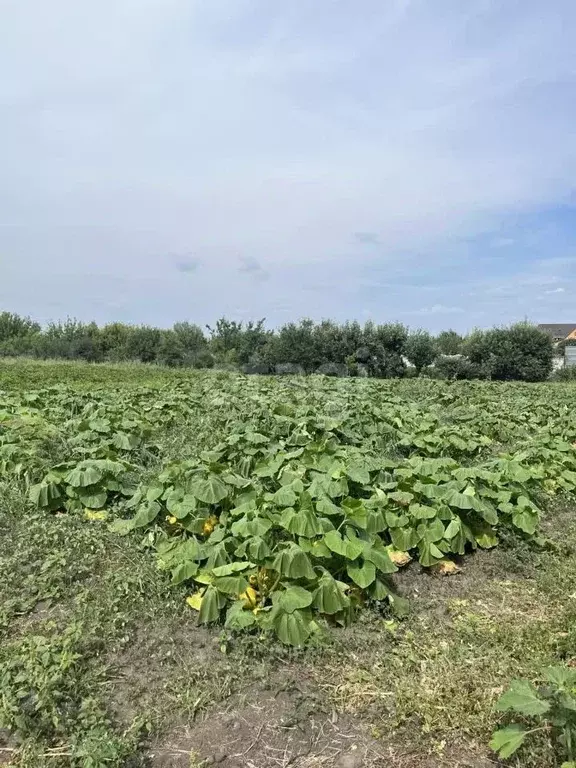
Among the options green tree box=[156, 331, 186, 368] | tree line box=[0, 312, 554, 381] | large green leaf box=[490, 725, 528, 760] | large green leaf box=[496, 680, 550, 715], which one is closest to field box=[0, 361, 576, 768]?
large green leaf box=[490, 725, 528, 760]

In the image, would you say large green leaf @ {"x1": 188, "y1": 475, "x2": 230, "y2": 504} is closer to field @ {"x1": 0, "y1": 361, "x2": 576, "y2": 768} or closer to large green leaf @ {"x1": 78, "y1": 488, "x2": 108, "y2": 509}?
field @ {"x1": 0, "y1": 361, "x2": 576, "y2": 768}

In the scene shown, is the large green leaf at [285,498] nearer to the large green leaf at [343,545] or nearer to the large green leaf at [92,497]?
the large green leaf at [343,545]

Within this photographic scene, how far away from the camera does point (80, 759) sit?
6.68 ft

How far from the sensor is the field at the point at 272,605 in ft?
7.22

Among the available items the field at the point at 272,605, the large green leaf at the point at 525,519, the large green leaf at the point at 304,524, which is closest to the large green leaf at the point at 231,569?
the field at the point at 272,605

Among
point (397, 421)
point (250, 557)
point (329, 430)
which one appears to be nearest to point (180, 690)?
point (250, 557)

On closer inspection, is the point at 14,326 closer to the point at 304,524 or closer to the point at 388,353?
the point at 388,353

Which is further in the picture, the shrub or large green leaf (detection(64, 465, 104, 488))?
the shrub

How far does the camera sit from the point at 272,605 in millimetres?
2791

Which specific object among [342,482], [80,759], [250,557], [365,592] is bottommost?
[80,759]

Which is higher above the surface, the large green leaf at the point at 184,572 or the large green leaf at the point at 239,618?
the large green leaf at the point at 184,572

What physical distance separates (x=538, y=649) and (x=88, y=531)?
2.52 meters

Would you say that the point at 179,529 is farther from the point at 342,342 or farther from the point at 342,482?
the point at 342,342

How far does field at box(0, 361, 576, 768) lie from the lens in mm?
2199
